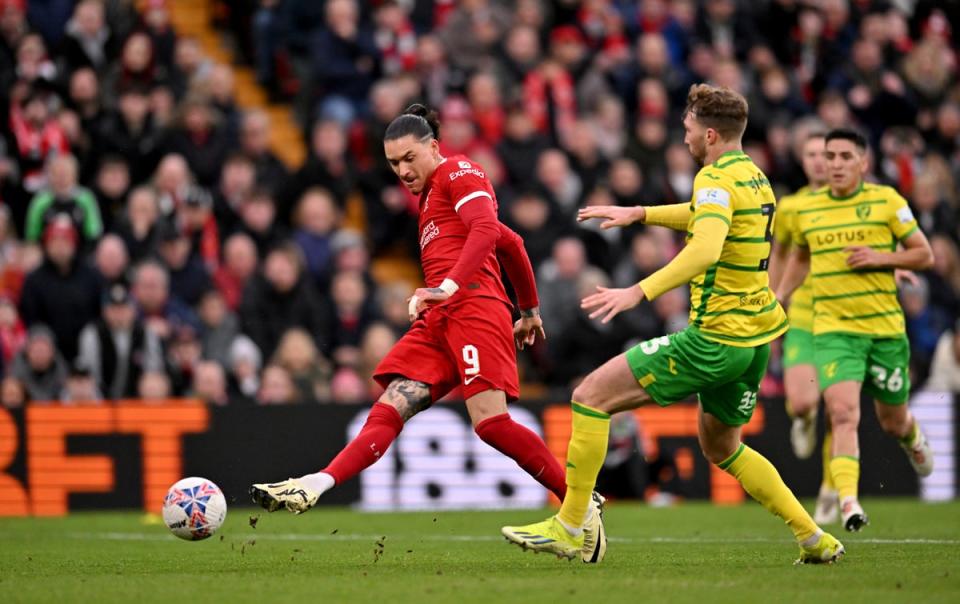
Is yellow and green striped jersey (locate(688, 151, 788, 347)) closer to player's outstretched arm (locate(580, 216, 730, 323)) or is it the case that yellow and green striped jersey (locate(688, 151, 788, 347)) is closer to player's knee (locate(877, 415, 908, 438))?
player's outstretched arm (locate(580, 216, 730, 323))

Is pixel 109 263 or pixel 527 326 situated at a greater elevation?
pixel 109 263

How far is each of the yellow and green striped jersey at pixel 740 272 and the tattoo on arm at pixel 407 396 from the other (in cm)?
158

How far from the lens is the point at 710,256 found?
25.6ft

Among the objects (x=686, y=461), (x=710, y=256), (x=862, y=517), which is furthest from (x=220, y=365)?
(x=710, y=256)

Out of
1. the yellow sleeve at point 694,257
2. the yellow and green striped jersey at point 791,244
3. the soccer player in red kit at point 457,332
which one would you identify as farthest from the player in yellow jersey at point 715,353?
the yellow and green striped jersey at point 791,244

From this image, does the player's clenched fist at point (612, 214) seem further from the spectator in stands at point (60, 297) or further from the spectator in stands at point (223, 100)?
the spectator in stands at point (223, 100)

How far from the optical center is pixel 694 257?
7777mm

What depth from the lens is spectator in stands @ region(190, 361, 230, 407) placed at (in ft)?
49.2

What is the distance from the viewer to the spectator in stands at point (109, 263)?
599 inches

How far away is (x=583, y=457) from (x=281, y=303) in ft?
26.5

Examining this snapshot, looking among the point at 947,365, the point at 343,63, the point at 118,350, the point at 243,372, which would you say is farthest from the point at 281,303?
Result: the point at 947,365

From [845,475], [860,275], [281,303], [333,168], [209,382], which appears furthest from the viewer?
[333,168]

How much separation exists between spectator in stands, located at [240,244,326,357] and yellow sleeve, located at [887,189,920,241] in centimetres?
678

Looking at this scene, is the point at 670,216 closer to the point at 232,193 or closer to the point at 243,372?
the point at 243,372
